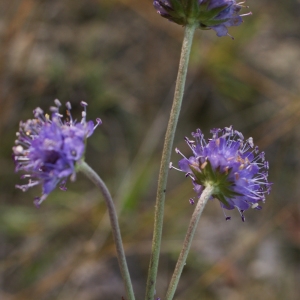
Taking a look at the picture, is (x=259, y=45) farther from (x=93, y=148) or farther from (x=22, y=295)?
(x=22, y=295)

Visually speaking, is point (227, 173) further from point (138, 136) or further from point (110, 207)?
point (138, 136)

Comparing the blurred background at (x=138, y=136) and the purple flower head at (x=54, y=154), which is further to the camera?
the blurred background at (x=138, y=136)

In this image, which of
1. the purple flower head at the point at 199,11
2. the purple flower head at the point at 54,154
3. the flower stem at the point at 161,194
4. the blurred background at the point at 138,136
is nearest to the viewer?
the purple flower head at the point at 54,154

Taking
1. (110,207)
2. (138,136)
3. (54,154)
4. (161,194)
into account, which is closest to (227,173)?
(161,194)

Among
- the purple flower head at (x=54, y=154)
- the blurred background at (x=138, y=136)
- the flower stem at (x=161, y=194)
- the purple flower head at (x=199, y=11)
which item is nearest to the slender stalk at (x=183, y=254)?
→ the flower stem at (x=161, y=194)

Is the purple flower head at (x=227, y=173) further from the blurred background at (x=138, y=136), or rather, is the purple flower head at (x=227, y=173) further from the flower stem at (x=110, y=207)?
the blurred background at (x=138, y=136)

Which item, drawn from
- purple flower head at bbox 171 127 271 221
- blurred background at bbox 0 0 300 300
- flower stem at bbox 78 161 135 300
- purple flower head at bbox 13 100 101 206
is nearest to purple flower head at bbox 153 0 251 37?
purple flower head at bbox 171 127 271 221

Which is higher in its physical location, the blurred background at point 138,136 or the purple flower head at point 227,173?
the blurred background at point 138,136
